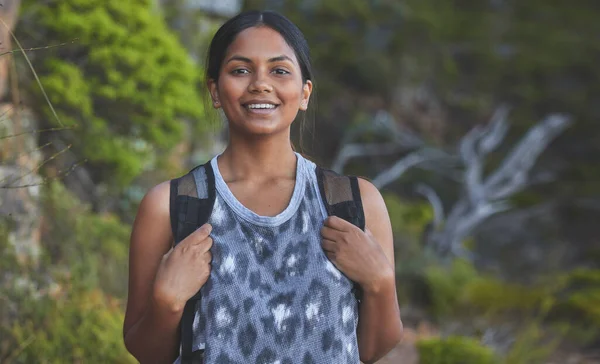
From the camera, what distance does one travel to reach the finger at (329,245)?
1921 mm

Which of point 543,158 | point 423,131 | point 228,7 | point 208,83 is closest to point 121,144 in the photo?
point 228,7

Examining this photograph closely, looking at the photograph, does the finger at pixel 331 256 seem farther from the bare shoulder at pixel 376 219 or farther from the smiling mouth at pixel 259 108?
the smiling mouth at pixel 259 108

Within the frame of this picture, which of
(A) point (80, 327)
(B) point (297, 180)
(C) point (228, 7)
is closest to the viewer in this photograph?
(B) point (297, 180)

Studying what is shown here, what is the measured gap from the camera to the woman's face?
1.96m

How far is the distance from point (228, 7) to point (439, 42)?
519 centimetres

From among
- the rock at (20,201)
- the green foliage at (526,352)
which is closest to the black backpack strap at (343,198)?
the rock at (20,201)

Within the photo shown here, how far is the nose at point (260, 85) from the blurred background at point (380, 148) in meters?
0.29

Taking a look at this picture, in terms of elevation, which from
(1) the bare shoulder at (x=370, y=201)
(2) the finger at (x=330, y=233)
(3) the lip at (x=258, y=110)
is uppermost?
(3) the lip at (x=258, y=110)

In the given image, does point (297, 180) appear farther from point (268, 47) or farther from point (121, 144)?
point (121, 144)

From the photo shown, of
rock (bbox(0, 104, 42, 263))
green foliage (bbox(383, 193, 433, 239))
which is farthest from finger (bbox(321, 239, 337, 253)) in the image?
green foliage (bbox(383, 193, 433, 239))

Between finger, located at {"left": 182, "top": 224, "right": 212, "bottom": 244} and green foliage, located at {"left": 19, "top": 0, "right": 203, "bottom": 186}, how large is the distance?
534 cm

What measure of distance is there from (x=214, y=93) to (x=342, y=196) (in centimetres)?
38

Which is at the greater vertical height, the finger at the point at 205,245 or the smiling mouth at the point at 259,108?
the smiling mouth at the point at 259,108

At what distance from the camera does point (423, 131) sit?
14969 mm
